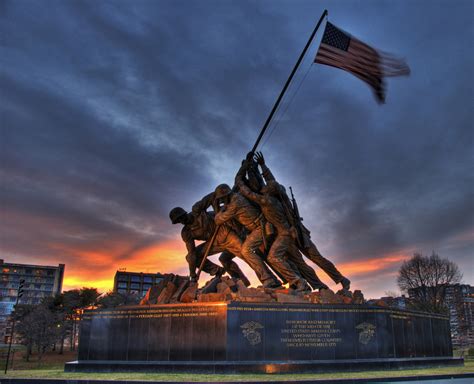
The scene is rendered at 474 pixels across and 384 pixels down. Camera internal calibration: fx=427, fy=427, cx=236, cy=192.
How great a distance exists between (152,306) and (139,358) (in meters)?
1.65

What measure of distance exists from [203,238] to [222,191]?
2080mm

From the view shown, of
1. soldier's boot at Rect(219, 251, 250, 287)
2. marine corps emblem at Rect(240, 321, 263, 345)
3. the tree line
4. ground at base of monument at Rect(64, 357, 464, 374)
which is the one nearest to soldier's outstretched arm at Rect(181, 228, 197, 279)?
soldier's boot at Rect(219, 251, 250, 287)

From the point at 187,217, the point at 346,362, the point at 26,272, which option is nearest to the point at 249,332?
the point at 346,362

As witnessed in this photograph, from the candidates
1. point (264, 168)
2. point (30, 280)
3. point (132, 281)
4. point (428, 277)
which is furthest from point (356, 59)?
point (30, 280)

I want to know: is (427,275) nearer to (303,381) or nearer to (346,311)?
(346,311)

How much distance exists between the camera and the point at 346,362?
41.0ft

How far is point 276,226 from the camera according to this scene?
1603 cm

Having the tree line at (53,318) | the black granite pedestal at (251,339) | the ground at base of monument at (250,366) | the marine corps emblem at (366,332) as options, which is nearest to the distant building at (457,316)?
the black granite pedestal at (251,339)

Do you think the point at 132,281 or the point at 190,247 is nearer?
the point at 190,247

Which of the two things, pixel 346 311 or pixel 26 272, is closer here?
pixel 346 311

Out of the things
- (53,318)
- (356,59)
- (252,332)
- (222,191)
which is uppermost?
(356,59)

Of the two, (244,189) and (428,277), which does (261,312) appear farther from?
(428,277)

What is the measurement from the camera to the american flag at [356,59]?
14.5 meters

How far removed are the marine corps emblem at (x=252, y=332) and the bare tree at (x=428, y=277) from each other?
36.6 meters
